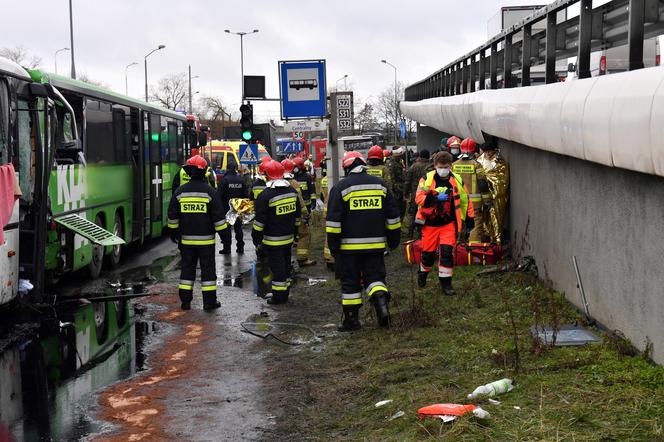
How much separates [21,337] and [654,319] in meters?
6.68

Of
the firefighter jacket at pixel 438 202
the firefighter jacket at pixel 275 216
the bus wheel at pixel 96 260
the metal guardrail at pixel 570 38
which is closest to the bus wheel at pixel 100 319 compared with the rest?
the firefighter jacket at pixel 275 216

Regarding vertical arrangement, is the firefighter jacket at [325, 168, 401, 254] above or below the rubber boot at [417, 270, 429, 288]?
above

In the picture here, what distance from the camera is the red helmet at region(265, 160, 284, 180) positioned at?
1223cm

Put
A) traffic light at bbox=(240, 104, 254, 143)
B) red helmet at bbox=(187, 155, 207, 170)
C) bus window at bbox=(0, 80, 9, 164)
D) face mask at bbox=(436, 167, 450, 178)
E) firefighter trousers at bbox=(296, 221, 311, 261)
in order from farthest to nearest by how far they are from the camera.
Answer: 1. traffic light at bbox=(240, 104, 254, 143)
2. firefighter trousers at bbox=(296, 221, 311, 261)
3. red helmet at bbox=(187, 155, 207, 170)
4. face mask at bbox=(436, 167, 450, 178)
5. bus window at bbox=(0, 80, 9, 164)

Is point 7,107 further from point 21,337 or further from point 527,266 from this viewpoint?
point 527,266

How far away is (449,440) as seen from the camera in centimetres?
551

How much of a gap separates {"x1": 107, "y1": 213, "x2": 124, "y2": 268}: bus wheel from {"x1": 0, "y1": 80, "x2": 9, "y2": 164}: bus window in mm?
6307

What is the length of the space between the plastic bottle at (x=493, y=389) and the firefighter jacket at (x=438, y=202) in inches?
193

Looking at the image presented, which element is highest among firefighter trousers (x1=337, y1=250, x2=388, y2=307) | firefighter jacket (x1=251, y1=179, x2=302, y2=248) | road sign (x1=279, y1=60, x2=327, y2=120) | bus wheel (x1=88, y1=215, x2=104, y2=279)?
road sign (x1=279, y1=60, x2=327, y2=120)

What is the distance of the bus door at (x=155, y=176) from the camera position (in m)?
20.0

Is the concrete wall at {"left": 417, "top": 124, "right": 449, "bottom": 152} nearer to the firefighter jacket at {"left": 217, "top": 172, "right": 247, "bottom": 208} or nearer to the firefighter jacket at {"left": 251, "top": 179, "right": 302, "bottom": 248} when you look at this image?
the firefighter jacket at {"left": 217, "top": 172, "right": 247, "bottom": 208}

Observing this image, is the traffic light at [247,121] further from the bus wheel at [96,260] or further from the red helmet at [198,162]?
the red helmet at [198,162]

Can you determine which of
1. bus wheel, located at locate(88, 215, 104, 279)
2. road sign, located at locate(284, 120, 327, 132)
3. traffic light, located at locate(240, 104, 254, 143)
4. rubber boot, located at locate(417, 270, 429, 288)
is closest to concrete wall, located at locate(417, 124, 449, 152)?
traffic light, located at locate(240, 104, 254, 143)

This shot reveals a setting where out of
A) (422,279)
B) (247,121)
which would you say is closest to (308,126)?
(247,121)
